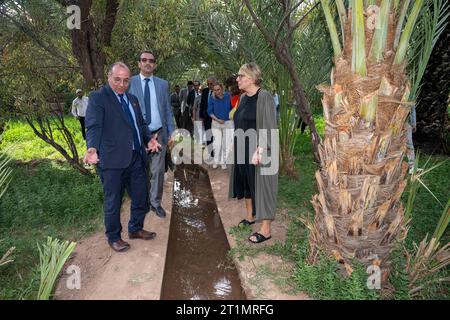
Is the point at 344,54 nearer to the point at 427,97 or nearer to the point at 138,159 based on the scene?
the point at 138,159

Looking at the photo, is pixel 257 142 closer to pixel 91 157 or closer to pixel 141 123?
pixel 141 123

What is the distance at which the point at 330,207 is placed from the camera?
3.14 metres

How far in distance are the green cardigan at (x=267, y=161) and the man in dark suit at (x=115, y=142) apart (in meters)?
1.34

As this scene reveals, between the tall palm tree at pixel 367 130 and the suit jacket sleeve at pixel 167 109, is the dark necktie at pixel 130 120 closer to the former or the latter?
the suit jacket sleeve at pixel 167 109

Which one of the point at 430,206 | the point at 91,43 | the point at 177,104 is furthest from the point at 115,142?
the point at 177,104

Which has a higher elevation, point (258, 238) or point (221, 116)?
point (221, 116)

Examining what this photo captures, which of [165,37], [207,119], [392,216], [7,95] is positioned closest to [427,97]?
[207,119]

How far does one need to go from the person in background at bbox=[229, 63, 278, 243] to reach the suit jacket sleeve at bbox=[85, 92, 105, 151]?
58.4 inches

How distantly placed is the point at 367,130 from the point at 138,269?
8.12 ft

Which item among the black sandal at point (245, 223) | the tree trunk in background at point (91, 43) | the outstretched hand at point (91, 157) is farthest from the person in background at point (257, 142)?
the tree trunk in background at point (91, 43)

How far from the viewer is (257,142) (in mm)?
4043

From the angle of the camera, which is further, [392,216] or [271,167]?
[271,167]

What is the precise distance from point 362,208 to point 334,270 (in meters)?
0.61

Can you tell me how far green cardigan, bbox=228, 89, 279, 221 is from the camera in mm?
3951
